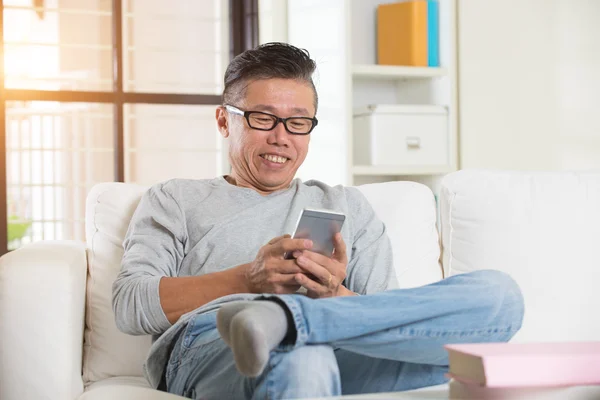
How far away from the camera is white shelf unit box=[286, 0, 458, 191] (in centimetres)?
312

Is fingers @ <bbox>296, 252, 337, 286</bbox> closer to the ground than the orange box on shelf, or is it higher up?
closer to the ground

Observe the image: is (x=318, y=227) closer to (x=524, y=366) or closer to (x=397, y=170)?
(x=524, y=366)

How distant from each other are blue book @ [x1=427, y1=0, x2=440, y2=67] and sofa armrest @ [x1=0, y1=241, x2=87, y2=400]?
207cm

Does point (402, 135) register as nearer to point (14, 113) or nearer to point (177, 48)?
point (177, 48)

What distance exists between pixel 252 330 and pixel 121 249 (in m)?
0.87

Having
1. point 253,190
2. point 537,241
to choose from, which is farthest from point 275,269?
point 537,241

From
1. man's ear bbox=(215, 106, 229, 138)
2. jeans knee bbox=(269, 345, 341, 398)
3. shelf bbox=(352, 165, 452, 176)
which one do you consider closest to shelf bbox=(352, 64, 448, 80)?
shelf bbox=(352, 165, 452, 176)

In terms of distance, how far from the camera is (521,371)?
940 mm

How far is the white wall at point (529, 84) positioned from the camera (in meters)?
3.26

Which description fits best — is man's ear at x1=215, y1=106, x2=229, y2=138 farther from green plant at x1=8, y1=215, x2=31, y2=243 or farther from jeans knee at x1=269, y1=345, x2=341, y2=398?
green plant at x1=8, y1=215, x2=31, y2=243

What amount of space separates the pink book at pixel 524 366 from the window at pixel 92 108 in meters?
3.61

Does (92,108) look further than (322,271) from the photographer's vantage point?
Yes

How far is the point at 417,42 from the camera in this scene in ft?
10.7

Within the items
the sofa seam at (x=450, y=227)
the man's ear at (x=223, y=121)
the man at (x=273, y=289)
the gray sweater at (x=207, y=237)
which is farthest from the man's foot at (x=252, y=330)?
the sofa seam at (x=450, y=227)
